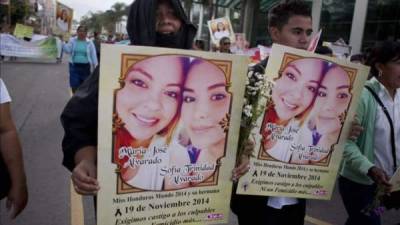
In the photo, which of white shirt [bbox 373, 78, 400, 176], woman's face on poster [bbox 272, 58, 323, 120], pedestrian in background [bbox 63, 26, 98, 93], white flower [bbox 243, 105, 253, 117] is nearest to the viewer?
white flower [bbox 243, 105, 253, 117]

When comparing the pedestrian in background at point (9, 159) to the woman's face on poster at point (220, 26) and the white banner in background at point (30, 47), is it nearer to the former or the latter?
the woman's face on poster at point (220, 26)

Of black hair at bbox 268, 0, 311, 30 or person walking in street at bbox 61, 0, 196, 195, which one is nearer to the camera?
person walking in street at bbox 61, 0, 196, 195

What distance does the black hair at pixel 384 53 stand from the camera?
2.63m

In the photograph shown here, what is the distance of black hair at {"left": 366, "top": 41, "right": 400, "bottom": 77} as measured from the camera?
8.63 feet

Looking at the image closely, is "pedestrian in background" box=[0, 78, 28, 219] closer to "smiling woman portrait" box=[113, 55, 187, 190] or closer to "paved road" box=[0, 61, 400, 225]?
"smiling woman portrait" box=[113, 55, 187, 190]

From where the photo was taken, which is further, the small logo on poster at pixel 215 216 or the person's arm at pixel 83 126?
the small logo on poster at pixel 215 216

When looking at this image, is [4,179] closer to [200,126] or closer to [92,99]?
[92,99]

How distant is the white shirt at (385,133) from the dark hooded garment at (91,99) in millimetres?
1395

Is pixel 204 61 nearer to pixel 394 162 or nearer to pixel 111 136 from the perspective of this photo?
pixel 111 136

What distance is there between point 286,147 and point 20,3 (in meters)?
35.0

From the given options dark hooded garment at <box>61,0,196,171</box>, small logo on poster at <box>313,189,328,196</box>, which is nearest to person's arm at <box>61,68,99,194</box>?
dark hooded garment at <box>61,0,196,171</box>

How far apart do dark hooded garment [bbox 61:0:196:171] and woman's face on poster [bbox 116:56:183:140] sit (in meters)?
0.19

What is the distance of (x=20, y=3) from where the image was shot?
3338 centimetres

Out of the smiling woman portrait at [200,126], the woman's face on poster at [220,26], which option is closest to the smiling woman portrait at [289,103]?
the smiling woman portrait at [200,126]
